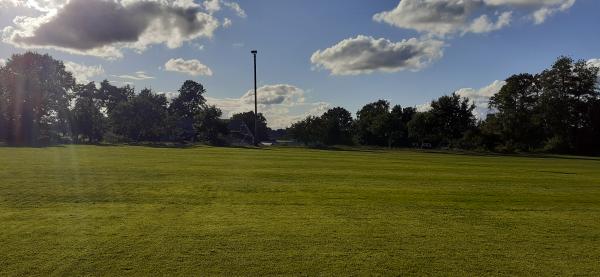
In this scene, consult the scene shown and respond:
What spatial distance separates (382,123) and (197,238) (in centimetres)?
10347

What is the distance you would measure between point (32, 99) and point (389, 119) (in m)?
72.0

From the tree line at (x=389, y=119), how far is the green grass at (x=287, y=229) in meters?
69.7

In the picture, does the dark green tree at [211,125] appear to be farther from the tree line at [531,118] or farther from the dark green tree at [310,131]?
the tree line at [531,118]

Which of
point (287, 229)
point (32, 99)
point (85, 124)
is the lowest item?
point (287, 229)

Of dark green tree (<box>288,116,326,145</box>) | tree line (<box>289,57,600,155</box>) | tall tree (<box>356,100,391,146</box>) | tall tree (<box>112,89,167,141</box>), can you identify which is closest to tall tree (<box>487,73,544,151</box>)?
tree line (<box>289,57,600,155</box>)

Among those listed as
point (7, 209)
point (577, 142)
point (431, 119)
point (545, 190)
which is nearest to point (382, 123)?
point (431, 119)

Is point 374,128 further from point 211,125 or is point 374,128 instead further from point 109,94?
point 109,94

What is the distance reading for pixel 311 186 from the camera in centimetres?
1820

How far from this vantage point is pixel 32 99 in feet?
264

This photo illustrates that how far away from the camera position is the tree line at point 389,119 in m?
80.8

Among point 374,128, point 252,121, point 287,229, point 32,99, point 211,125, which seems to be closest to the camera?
point 287,229

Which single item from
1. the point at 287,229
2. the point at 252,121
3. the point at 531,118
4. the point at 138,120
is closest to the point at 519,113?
the point at 531,118

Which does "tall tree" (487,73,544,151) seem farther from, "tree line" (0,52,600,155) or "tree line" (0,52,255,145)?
"tree line" (0,52,255,145)

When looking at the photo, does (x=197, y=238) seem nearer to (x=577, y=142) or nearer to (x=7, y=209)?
(x=7, y=209)
